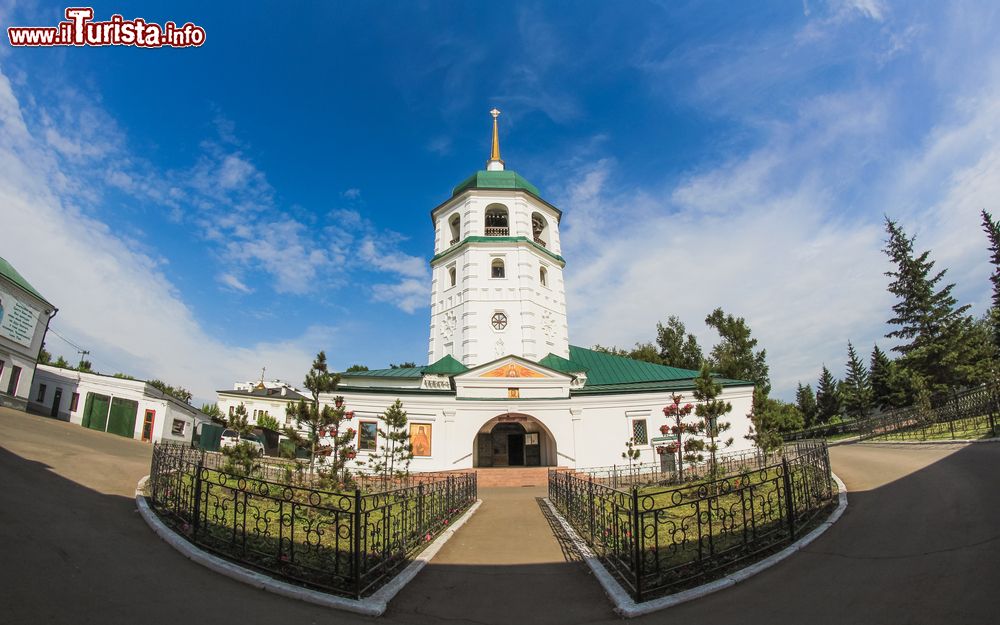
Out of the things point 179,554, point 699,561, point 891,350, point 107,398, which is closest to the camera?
point 699,561

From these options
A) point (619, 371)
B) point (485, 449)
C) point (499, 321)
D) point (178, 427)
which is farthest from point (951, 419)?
point (178, 427)

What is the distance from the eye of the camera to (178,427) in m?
30.4

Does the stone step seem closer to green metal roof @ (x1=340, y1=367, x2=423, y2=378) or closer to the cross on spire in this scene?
green metal roof @ (x1=340, y1=367, x2=423, y2=378)

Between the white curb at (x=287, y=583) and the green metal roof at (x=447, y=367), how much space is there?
20.4 metres

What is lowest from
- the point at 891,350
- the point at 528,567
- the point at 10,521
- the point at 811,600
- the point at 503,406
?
the point at 528,567

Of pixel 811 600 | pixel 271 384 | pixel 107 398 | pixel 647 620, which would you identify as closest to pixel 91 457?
pixel 647 620

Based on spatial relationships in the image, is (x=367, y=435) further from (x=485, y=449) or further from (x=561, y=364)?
(x=561, y=364)

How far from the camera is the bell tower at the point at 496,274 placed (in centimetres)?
2977

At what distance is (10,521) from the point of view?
19.9ft

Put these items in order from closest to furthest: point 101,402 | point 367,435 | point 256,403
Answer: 1. point 367,435
2. point 101,402
3. point 256,403

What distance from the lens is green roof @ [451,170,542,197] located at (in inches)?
1280

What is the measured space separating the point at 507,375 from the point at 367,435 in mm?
7751

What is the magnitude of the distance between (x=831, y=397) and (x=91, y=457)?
63112mm

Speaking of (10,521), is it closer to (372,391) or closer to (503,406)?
(372,391)
